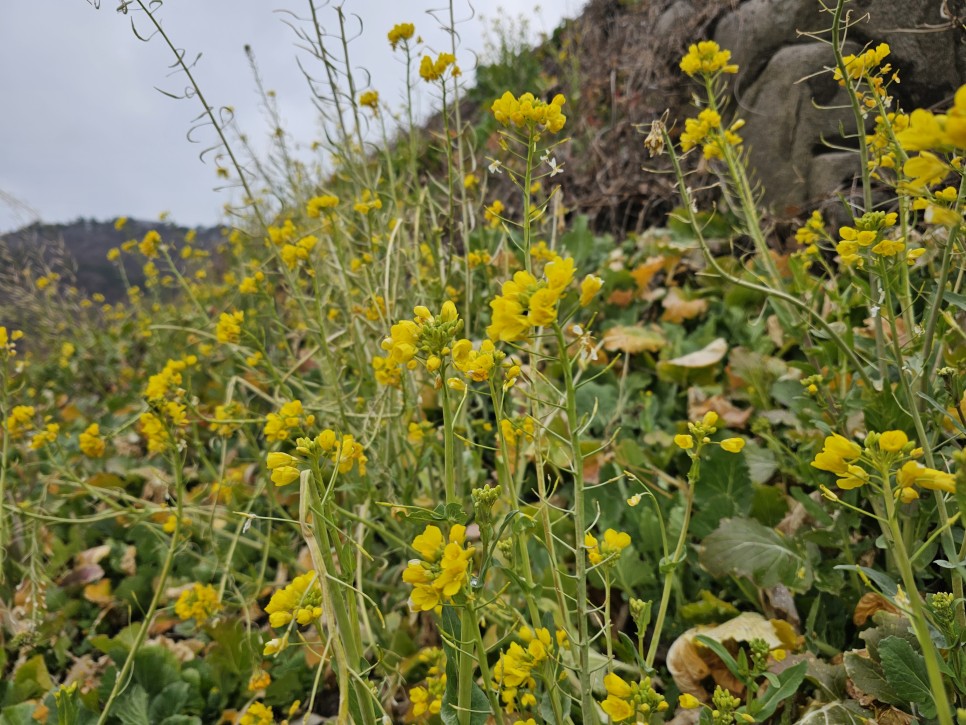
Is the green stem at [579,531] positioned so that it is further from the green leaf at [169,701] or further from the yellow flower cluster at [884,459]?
the green leaf at [169,701]

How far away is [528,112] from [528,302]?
14.2 inches

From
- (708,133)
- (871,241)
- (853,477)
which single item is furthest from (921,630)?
(708,133)

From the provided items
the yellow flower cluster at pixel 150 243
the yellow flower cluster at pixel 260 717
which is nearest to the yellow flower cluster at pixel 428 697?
the yellow flower cluster at pixel 260 717

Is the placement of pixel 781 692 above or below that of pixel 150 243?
below

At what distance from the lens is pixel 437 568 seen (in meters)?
0.66

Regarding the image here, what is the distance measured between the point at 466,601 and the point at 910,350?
1.12 meters

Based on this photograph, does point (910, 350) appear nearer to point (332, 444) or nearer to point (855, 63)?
point (855, 63)

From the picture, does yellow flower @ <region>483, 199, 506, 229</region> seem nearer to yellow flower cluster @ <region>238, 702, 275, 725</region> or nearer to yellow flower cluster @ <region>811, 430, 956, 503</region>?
yellow flower cluster @ <region>811, 430, 956, 503</region>

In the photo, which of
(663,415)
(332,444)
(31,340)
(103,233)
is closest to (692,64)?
(663,415)

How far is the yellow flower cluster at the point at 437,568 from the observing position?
645mm

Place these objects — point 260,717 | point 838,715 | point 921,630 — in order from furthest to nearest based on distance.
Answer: point 260,717 < point 838,715 < point 921,630

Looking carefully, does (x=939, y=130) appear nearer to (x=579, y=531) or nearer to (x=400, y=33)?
(x=579, y=531)

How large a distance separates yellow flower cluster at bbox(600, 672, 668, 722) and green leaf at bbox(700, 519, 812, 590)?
54 cm

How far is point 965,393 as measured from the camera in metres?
1.05
